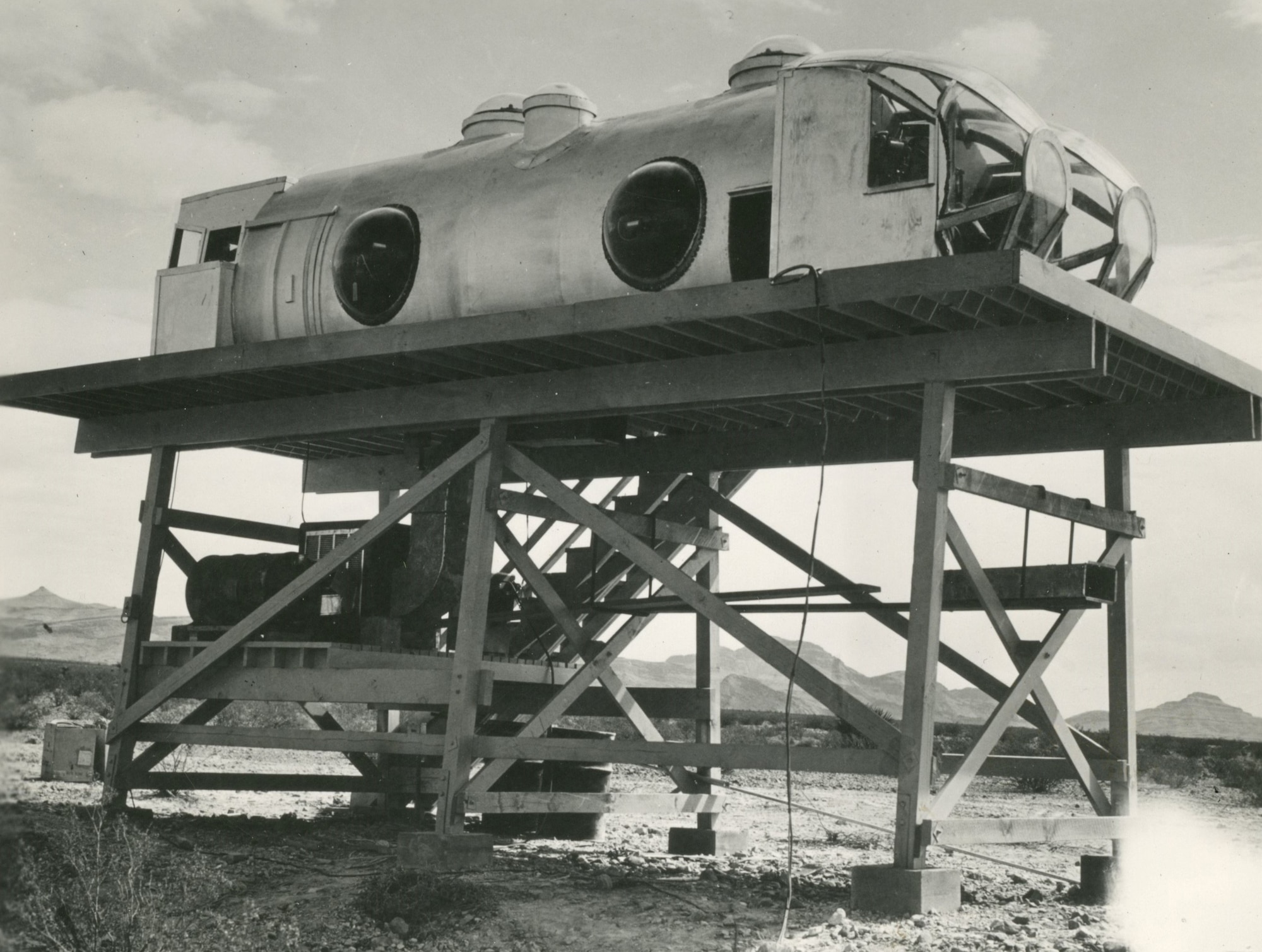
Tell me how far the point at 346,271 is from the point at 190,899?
6103mm

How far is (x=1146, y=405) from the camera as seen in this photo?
1341 cm

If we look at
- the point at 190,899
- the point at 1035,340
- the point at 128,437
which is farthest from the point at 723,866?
the point at 128,437

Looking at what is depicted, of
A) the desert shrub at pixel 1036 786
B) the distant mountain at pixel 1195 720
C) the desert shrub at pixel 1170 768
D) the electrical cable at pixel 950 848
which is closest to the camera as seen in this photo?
the electrical cable at pixel 950 848

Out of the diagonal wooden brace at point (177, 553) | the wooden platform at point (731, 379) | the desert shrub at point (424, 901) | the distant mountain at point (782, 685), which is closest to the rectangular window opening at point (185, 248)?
the wooden platform at point (731, 379)

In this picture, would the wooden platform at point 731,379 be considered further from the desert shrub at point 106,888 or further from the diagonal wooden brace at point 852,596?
the desert shrub at point 106,888

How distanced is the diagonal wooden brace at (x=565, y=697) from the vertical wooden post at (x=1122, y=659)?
407 cm

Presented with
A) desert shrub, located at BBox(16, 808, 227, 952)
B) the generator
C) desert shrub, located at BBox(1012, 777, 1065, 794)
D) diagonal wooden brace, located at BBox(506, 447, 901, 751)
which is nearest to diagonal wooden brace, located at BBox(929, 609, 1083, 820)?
diagonal wooden brace, located at BBox(506, 447, 901, 751)

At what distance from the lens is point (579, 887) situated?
492 inches

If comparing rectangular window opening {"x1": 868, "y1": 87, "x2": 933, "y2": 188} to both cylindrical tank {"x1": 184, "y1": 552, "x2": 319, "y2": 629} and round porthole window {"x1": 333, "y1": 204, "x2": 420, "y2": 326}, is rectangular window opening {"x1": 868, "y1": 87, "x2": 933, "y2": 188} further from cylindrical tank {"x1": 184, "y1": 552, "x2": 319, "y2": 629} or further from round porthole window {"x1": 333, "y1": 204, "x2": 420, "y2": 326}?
cylindrical tank {"x1": 184, "y1": 552, "x2": 319, "y2": 629}

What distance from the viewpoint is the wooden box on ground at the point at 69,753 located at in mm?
18922

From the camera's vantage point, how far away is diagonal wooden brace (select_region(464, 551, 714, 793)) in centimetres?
1308

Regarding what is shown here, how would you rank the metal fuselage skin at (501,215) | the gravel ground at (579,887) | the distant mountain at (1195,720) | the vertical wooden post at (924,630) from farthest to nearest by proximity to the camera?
the distant mountain at (1195,720) → the metal fuselage skin at (501,215) → the vertical wooden post at (924,630) → the gravel ground at (579,887)

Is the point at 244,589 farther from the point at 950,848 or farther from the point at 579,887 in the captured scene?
the point at 950,848

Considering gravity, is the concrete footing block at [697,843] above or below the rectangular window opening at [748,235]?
below
